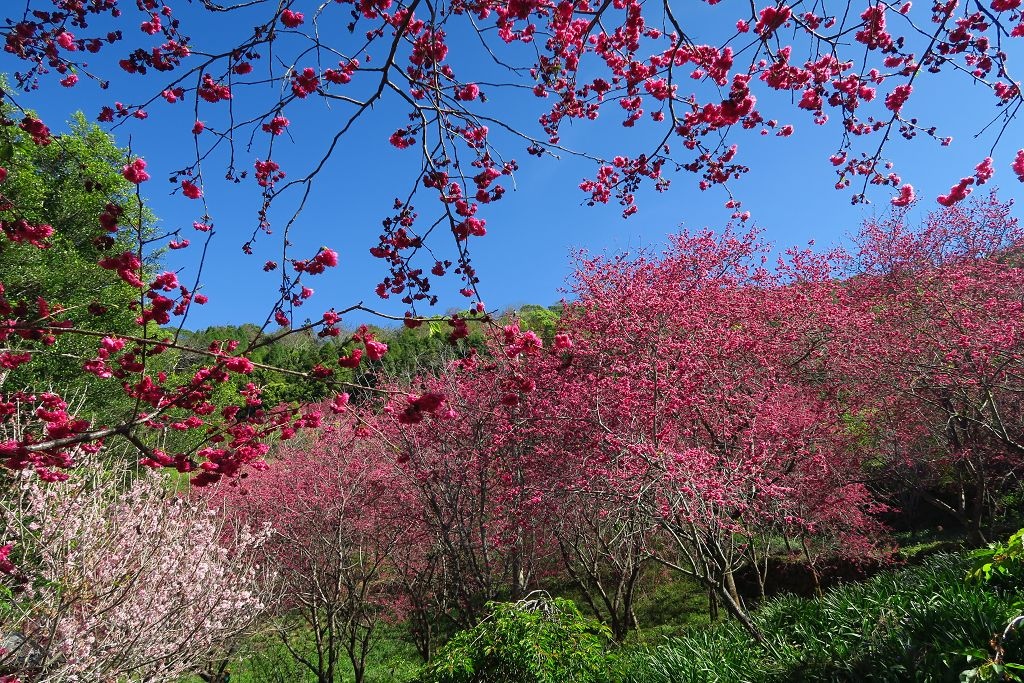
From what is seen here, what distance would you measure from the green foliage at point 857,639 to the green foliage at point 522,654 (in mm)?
409

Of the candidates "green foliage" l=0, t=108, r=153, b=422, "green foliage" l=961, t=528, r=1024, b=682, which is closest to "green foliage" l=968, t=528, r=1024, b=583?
"green foliage" l=961, t=528, r=1024, b=682

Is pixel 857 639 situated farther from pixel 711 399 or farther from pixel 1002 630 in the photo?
pixel 711 399

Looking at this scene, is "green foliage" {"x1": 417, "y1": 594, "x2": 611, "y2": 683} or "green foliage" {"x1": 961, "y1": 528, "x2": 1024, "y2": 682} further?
"green foliage" {"x1": 417, "y1": 594, "x2": 611, "y2": 683}

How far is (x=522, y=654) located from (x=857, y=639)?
2816 mm

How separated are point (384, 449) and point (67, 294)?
31.3 feet

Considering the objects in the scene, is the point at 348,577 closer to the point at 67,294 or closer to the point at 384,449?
the point at 384,449

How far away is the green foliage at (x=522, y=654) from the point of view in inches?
211

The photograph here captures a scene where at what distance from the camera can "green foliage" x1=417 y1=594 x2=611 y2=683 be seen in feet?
17.6

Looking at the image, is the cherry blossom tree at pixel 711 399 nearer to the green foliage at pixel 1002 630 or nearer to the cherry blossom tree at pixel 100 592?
the green foliage at pixel 1002 630

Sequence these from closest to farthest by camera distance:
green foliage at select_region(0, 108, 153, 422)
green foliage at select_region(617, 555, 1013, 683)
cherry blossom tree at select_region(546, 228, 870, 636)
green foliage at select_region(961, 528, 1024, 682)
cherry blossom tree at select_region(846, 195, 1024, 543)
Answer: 1. green foliage at select_region(961, 528, 1024, 682)
2. green foliage at select_region(617, 555, 1013, 683)
3. cherry blossom tree at select_region(546, 228, 870, 636)
4. cherry blossom tree at select_region(846, 195, 1024, 543)
5. green foliage at select_region(0, 108, 153, 422)

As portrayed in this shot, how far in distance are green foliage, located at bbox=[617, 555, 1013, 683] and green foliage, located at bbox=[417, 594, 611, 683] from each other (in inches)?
16.1

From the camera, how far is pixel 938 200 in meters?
3.73

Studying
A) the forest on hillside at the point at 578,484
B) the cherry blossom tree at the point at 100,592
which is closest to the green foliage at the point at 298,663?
the forest on hillside at the point at 578,484

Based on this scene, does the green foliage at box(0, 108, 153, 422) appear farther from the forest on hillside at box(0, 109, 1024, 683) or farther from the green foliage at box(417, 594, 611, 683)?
the green foliage at box(417, 594, 611, 683)
